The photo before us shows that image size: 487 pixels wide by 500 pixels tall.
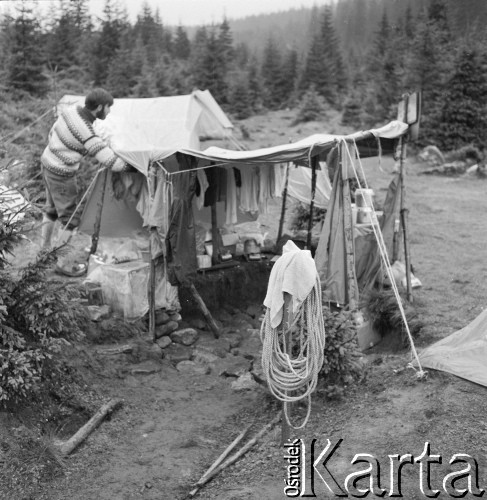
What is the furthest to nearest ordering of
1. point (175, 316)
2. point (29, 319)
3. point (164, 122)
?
point (164, 122) → point (175, 316) → point (29, 319)

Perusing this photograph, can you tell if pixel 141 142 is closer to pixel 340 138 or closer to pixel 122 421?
pixel 340 138

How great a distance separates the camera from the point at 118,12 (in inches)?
1426

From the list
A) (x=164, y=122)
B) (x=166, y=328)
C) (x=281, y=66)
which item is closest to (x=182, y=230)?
(x=166, y=328)

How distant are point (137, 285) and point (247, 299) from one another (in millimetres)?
1978

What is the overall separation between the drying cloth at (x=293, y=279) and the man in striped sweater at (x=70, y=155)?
3543mm

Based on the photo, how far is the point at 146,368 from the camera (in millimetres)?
6523

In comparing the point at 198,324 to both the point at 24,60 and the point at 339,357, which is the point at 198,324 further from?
the point at 24,60

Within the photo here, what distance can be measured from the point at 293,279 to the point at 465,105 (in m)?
16.8

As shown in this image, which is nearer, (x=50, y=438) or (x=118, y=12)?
(x=50, y=438)

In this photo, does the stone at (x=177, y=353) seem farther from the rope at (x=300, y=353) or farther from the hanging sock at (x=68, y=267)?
the rope at (x=300, y=353)

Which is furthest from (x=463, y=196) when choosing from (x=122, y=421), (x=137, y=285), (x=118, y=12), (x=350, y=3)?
(x=350, y=3)

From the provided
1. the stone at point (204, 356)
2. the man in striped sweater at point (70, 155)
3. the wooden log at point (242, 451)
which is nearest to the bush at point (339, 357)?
the wooden log at point (242, 451)

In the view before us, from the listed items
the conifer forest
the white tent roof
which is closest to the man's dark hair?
Result: the white tent roof

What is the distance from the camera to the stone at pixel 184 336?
7.29 m
